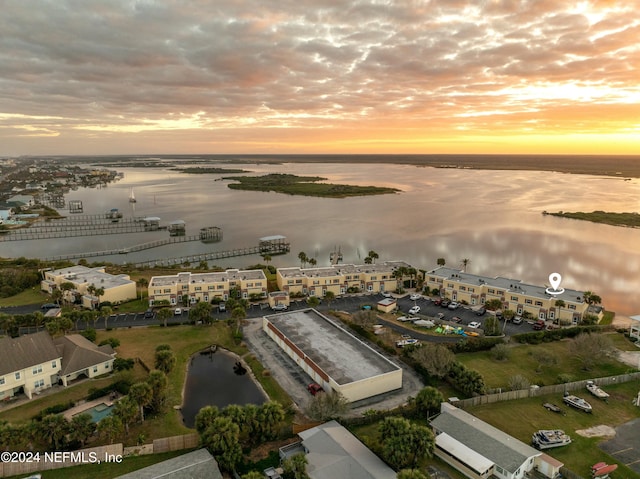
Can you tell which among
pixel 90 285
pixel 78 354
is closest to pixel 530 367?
pixel 78 354

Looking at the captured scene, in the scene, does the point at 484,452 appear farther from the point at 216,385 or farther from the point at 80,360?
the point at 80,360

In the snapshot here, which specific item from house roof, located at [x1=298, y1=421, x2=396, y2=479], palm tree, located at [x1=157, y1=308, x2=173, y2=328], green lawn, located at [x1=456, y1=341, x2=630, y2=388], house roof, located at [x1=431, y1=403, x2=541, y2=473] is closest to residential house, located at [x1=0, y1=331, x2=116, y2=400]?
palm tree, located at [x1=157, y1=308, x2=173, y2=328]

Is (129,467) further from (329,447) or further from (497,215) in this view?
(497,215)

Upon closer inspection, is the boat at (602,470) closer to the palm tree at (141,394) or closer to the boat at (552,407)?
the boat at (552,407)

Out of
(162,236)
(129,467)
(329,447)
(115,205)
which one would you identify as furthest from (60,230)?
(329,447)

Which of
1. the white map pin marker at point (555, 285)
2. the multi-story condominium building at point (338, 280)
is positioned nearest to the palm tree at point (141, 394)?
the multi-story condominium building at point (338, 280)

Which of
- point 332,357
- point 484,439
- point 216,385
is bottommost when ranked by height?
point 216,385
